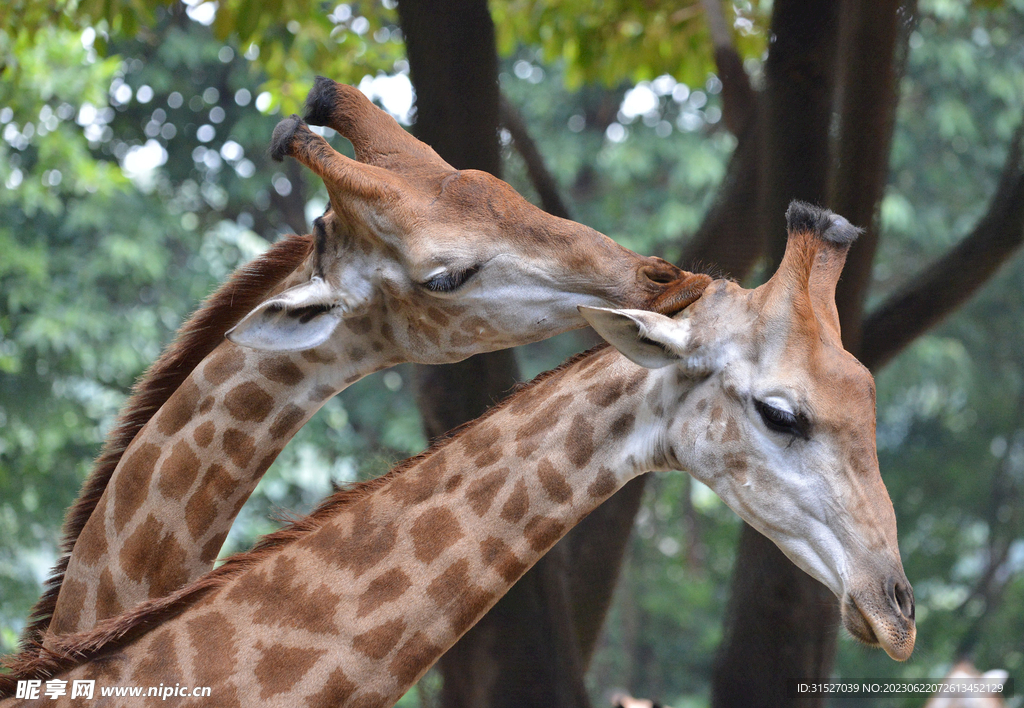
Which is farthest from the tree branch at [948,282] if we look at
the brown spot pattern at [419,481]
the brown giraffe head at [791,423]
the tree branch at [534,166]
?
the brown spot pattern at [419,481]

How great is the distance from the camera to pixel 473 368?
2924mm

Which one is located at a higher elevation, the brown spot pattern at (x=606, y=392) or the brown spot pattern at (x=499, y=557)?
the brown spot pattern at (x=606, y=392)

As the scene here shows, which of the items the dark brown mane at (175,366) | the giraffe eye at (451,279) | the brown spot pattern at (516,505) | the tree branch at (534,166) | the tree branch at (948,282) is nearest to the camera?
the brown spot pattern at (516,505)

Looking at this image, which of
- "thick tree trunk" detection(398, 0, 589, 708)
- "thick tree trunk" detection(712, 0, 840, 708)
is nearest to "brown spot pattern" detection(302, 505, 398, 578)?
"thick tree trunk" detection(398, 0, 589, 708)

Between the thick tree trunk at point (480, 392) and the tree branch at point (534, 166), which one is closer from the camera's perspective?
the thick tree trunk at point (480, 392)

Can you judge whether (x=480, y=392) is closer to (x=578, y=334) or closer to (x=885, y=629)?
(x=885, y=629)

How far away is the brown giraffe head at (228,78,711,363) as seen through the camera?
190 centimetres

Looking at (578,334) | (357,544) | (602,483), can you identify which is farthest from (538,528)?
(578,334)

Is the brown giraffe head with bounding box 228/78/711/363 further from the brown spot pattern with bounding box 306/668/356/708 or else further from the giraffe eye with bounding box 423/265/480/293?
the brown spot pattern with bounding box 306/668/356/708

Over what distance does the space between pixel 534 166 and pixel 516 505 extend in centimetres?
207

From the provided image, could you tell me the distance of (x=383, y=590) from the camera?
1767 millimetres

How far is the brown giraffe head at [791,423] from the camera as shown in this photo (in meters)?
1.59

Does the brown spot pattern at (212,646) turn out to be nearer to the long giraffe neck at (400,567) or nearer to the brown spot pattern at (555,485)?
the long giraffe neck at (400,567)

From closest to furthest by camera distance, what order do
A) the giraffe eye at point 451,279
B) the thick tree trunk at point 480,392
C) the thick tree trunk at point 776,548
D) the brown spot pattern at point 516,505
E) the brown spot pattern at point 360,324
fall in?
1. the brown spot pattern at point 516,505
2. the giraffe eye at point 451,279
3. the brown spot pattern at point 360,324
4. the thick tree trunk at point 776,548
5. the thick tree trunk at point 480,392
